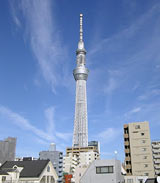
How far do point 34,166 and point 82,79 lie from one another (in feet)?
471

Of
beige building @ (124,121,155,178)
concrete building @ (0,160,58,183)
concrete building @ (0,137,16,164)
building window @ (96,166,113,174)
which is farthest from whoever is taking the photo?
concrete building @ (0,137,16,164)

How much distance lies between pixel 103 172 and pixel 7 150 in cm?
12511

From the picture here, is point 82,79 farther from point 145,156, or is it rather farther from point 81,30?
point 145,156

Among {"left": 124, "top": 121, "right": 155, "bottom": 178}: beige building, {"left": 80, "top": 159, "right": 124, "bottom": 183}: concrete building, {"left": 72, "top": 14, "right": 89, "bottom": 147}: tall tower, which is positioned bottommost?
{"left": 80, "top": 159, "right": 124, "bottom": 183}: concrete building

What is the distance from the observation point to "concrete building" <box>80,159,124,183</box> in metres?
34.9

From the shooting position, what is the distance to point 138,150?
73.4 meters

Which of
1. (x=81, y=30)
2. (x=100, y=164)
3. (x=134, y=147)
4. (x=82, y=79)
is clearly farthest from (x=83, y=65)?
(x=100, y=164)

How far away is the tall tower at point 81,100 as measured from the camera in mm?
174000

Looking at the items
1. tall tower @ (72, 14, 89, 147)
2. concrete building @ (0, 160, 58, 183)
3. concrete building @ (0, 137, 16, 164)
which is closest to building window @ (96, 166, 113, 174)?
concrete building @ (0, 160, 58, 183)

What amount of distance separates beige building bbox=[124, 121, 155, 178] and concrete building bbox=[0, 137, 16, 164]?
313 feet

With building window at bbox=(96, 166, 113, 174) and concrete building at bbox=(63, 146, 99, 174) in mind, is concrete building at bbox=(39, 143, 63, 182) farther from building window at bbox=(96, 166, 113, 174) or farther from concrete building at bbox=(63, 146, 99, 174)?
building window at bbox=(96, 166, 113, 174)

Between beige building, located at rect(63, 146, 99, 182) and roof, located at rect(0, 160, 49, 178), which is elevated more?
beige building, located at rect(63, 146, 99, 182)

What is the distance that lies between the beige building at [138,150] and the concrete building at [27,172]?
29217 mm

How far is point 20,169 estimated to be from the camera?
4912 cm
